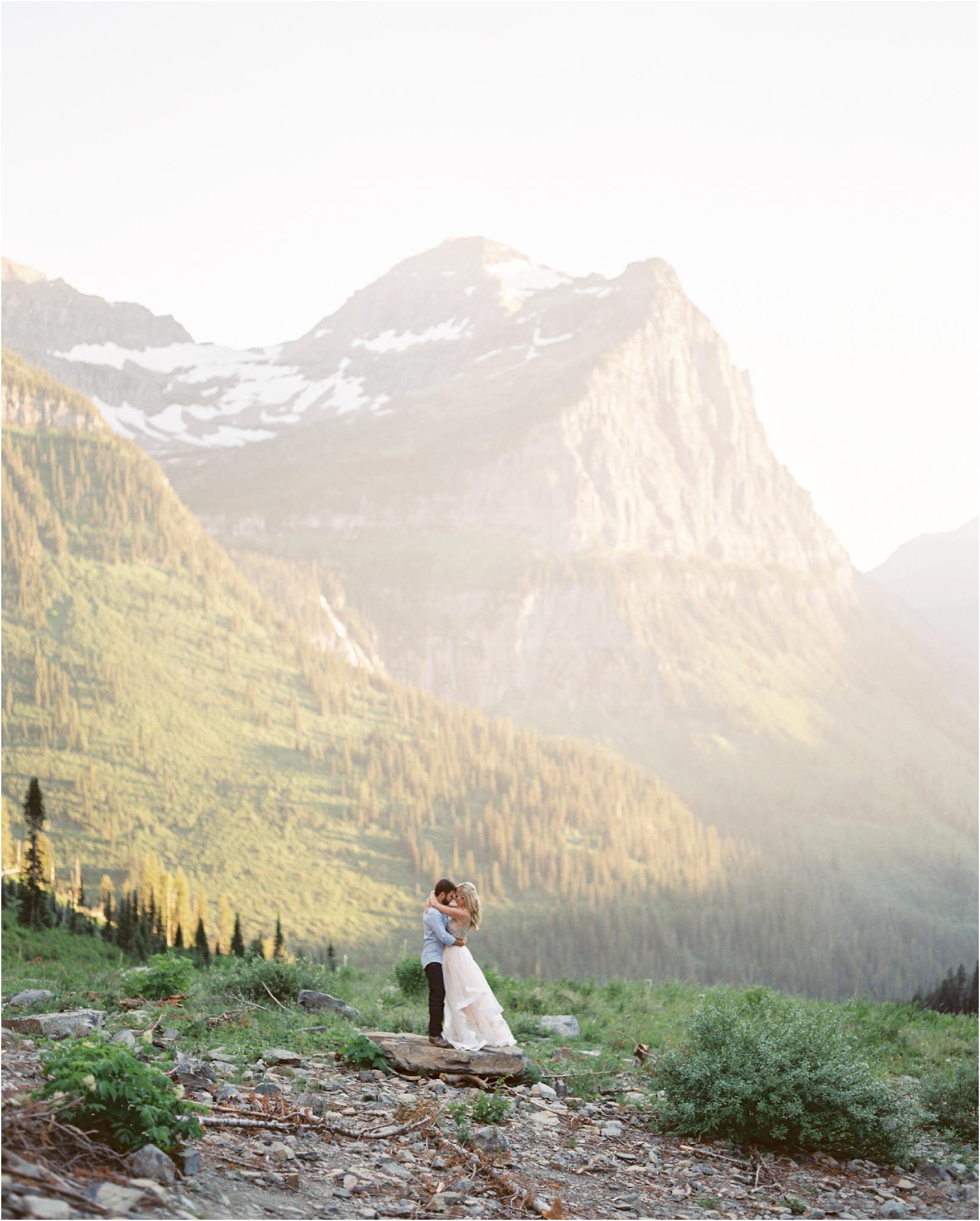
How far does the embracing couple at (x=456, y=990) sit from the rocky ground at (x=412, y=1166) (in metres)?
0.56

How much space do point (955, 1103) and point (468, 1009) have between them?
7250mm

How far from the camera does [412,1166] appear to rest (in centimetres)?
809

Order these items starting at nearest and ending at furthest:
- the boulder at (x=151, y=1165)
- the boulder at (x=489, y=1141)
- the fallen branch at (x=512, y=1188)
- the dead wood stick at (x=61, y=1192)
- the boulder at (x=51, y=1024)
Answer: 1. the dead wood stick at (x=61, y=1192)
2. the boulder at (x=151, y=1165)
3. the fallen branch at (x=512, y=1188)
4. the boulder at (x=489, y=1141)
5. the boulder at (x=51, y=1024)

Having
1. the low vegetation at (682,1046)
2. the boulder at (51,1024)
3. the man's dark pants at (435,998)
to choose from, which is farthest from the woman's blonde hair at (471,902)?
the boulder at (51,1024)

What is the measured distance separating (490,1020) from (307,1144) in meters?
3.46

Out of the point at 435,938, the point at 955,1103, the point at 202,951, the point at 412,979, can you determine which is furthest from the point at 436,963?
the point at 202,951

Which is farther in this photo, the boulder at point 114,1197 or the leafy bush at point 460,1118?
the leafy bush at point 460,1118

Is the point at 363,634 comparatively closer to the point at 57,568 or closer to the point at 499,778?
the point at 499,778

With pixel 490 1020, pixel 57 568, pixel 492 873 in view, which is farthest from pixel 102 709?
pixel 490 1020

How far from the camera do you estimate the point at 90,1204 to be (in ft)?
18.4

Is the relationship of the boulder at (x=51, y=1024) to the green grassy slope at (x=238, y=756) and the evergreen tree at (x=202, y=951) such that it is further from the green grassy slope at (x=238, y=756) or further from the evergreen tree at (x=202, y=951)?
the green grassy slope at (x=238, y=756)

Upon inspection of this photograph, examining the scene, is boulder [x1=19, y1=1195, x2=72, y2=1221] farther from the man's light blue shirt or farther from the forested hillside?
the forested hillside

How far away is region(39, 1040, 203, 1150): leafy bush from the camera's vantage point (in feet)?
20.9

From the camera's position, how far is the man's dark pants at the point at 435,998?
440 inches
